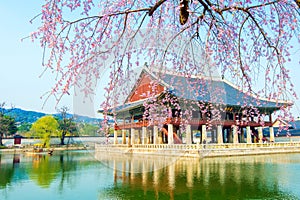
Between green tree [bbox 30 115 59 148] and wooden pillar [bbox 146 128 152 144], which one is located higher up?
green tree [bbox 30 115 59 148]

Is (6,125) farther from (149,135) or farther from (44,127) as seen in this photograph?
(149,135)

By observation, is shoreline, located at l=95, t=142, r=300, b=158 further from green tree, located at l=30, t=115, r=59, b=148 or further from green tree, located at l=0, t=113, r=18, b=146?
green tree, located at l=0, t=113, r=18, b=146

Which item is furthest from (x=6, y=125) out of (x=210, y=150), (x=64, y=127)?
(x=210, y=150)

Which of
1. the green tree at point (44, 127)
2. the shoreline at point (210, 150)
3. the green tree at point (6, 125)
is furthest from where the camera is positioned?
the green tree at point (6, 125)

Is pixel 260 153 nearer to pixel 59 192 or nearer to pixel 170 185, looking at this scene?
pixel 170 185

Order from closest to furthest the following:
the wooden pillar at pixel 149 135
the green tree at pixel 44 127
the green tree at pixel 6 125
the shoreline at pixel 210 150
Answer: the shoreline at pixel 210 150, the wooden pillar at pixel 149 135, the green tree at pixel 44 127, the green tree at pixel 6 125

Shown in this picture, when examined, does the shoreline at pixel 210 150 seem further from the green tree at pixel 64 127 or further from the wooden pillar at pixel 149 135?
the green tree at pixel 64 127

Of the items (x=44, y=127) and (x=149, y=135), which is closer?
(x=149, y=135)

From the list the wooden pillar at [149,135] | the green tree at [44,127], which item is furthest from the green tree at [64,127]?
the wooden pillar at [149,135]

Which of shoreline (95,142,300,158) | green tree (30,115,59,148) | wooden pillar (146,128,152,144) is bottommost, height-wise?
shoreline (95,142,300,158)

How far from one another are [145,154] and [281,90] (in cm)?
2142

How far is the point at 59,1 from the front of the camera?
390cm

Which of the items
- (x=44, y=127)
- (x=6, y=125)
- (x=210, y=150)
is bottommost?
(x=210, y=150)

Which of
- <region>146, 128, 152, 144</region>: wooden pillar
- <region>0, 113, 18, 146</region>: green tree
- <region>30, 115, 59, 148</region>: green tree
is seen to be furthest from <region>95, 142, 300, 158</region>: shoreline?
<region>0, 113, 18, 146</region>: green tree
